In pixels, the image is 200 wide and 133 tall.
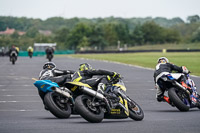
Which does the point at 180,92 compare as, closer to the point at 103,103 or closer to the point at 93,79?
the point at 93,79

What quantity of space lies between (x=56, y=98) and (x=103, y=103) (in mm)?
989

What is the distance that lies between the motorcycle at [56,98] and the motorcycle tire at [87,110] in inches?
19.9

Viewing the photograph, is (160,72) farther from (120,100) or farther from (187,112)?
(120,100)

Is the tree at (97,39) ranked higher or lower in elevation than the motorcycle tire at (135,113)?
lower

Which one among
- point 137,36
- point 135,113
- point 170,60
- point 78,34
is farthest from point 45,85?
point 137,36

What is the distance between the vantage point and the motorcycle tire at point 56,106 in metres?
11.0

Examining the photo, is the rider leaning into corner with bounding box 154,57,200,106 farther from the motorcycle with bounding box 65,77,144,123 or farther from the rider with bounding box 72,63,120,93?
the rider with bounding box 72,63,120,93

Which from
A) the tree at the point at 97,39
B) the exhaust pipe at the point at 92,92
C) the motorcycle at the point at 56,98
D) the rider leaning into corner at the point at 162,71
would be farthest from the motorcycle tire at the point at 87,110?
the tree at the point at 97,39

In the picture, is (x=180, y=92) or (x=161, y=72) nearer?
(x=180, y=92)

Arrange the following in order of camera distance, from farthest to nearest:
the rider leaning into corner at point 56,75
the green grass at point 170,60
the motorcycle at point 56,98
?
the green grass at point 170,60, the rider leaning into corner at point 56,75, the motorcycle at point 56,98

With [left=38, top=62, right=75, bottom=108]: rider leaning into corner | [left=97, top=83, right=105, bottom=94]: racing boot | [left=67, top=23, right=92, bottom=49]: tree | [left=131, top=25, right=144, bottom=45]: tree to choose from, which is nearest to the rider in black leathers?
[left=38, top=62, right=75, bottom=108]: rider leaning into corner

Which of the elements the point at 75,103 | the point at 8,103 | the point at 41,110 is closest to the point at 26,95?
the point at 8,103

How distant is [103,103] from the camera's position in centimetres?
1103

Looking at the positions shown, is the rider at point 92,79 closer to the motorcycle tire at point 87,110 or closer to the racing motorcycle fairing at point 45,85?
the motorcycle tire at point 87,110
